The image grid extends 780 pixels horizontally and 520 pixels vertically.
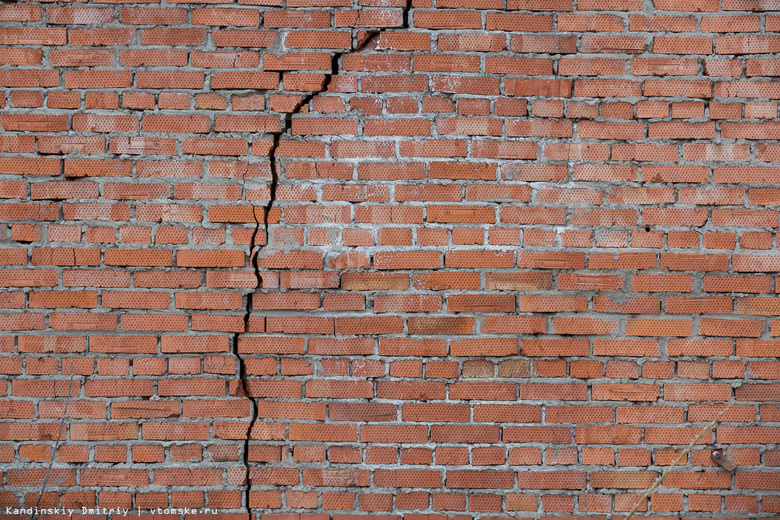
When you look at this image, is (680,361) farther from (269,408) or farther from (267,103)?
(267,103)

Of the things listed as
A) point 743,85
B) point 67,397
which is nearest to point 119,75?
point 67,397

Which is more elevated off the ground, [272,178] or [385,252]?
[272,178]

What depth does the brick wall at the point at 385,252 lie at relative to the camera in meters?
2.07

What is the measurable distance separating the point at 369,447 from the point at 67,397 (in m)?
1.11

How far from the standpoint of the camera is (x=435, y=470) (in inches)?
82.3

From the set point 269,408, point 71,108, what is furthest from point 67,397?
point 71,108

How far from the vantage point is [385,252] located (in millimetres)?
2084

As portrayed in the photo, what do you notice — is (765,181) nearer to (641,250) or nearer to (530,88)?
(641,250)

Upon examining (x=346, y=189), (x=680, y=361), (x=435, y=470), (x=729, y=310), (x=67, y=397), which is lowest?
(x=435, y=470)

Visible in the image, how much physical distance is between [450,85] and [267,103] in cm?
67

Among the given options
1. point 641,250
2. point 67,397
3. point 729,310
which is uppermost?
point 641,250

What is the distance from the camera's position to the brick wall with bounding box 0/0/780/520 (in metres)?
2.07

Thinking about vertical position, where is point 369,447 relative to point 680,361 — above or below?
below

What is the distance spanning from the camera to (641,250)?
2078 millimetres
